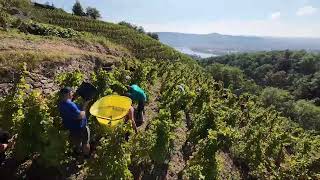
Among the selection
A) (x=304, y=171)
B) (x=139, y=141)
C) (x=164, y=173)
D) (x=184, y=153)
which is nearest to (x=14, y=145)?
(x=139, y=141)

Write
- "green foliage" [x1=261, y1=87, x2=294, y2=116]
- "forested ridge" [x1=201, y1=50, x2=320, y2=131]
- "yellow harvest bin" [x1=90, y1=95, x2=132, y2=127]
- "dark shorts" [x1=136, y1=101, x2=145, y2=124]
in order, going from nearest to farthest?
"yellow harvest bin" [x1=90, y1=95, x2=132, y2=127] → "dark shorts" [x1=136, y1=101, x2=145, y2=124] → "forested ridge" [x1=201, y1=50, x2=320, y2=131] → "green foliage" [x1=261, y1=87, x2=294, y2=116]

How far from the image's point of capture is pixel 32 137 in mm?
8227

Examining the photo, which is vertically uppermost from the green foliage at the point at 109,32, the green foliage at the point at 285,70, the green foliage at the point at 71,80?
the green foliage at the point at 71,80

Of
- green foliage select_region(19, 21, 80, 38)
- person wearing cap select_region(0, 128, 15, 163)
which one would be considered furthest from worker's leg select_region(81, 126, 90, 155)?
green foliage select_region(19, 21, 80, 38)

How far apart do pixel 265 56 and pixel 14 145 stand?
588 feet

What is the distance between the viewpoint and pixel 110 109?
956cm

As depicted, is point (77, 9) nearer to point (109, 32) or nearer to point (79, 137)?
point (109, 32)

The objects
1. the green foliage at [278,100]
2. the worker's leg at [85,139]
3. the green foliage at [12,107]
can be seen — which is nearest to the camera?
the worker's leg at [85,139]

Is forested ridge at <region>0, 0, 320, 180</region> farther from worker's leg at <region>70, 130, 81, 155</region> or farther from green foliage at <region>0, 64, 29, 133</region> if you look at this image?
worker's leg at <region>70, 130, 81, 155</region>

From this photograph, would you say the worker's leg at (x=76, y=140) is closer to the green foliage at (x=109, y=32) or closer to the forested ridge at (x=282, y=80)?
the green foliage at (x=109, y=32)

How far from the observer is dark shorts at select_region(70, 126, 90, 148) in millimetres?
8391

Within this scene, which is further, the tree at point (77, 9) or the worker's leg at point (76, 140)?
the tree at point (77, 9)

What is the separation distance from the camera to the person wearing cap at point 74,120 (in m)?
7.94

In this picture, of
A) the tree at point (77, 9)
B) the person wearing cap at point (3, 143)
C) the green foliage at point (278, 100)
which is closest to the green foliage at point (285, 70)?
the green foliage at point (278, 100)
